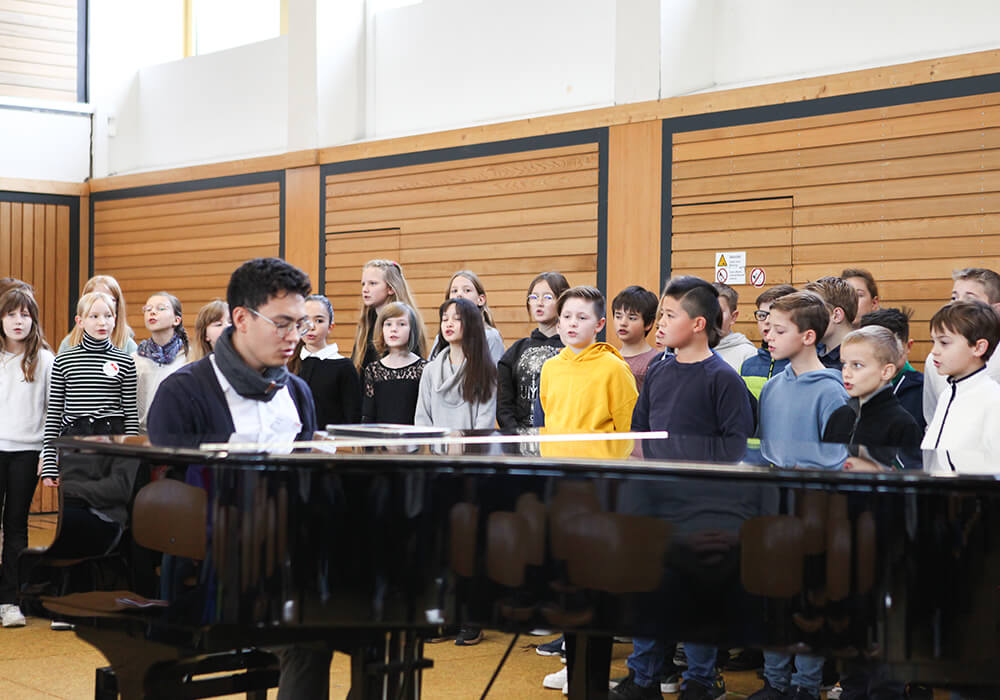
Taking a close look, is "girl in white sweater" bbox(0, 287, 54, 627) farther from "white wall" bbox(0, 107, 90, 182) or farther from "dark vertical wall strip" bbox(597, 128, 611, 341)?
"white wall" bbox(0, 107, 90, 182)

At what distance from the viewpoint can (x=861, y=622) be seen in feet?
7.21

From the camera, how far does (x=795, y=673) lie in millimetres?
3660

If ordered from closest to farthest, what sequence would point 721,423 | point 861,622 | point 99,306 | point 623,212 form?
point 861,622
point 721,423
point 99,306
point 623,212

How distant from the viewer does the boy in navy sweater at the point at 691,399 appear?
3.68 m

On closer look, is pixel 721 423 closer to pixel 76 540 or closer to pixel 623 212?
pixel 76 540

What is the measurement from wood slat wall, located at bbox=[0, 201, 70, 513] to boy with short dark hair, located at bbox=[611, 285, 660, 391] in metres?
6.15

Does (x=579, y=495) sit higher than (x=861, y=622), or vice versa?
(x=579, y=495)

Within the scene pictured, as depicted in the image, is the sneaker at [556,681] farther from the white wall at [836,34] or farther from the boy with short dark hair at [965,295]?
the white wall at [836,34]

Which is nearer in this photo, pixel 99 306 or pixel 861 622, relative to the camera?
pixel 861 622

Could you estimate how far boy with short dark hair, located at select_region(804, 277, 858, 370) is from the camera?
14.6 ft

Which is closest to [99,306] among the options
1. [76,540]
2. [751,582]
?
[76,540]

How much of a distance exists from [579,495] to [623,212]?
4.28 m

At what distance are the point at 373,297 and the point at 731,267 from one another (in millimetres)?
1962

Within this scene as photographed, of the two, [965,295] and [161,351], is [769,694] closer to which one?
[965,295]
